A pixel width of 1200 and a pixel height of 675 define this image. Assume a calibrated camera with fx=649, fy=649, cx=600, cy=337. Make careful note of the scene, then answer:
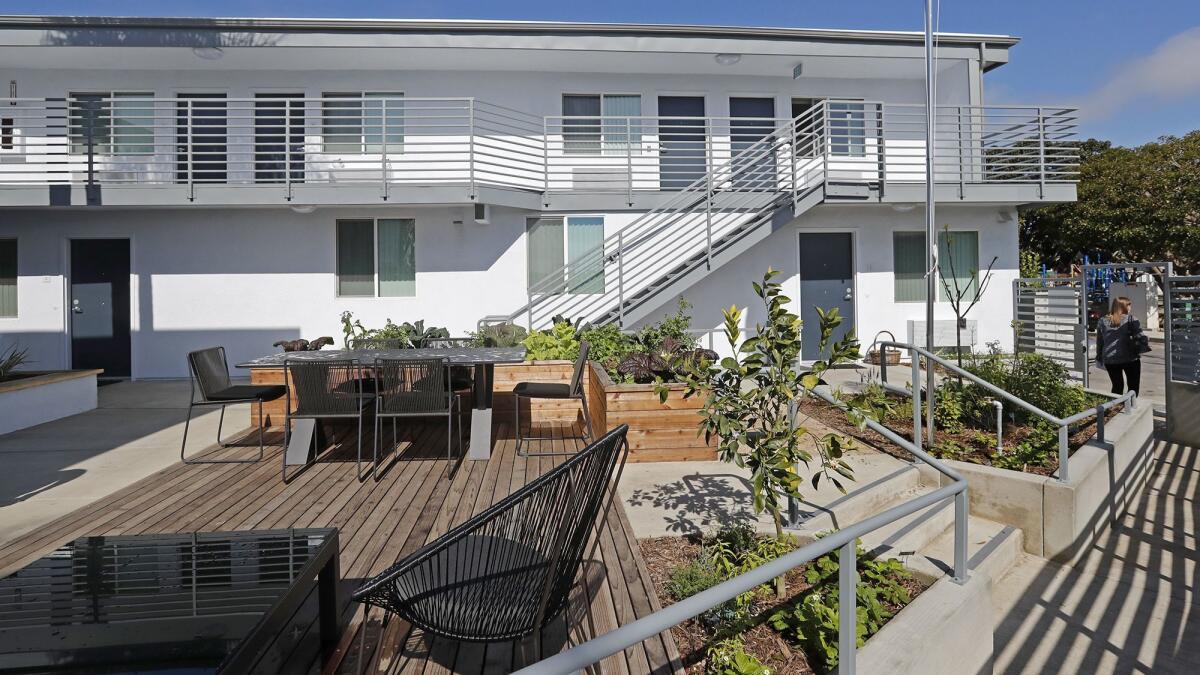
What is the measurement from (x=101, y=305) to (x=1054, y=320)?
16874 mm

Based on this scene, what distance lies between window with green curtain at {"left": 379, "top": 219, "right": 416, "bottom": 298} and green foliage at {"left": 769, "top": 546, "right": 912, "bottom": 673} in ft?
32.0

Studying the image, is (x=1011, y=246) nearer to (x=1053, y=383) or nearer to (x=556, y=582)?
(x=1053, y=383)

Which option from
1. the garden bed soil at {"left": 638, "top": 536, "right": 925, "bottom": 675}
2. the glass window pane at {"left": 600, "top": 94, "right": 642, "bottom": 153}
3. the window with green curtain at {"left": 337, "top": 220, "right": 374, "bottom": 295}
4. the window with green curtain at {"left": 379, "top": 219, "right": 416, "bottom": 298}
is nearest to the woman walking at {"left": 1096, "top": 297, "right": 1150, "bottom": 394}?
the garden bed soil at {"left": 638, "top": 536, "right": 925, "bottom": 675}

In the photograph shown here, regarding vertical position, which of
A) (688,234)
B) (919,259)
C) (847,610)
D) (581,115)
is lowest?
(847,610)

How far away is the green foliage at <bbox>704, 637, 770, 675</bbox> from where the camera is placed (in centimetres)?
246

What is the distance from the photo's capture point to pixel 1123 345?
8.51 meters

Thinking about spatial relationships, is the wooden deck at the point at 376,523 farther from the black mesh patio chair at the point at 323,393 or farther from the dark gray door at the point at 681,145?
the dark gray door at the point at 681,145

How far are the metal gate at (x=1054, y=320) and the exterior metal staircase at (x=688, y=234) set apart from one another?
4.14 metres

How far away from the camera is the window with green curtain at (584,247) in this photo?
11680 millimetres

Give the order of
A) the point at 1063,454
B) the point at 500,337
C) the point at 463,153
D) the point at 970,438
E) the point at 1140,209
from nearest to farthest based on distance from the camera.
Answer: the point at 1063,454 < the point at 970,438 < the point at 500,337 < the point at 463,153 < the point at 1140,209

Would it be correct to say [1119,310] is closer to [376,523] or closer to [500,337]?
[500,337]

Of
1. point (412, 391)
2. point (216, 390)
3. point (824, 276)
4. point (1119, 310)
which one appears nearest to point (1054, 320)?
point (1119, 310)

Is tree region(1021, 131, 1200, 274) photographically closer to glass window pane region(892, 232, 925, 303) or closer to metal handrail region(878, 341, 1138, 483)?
glass window pane region(892, 232, 925, 303)

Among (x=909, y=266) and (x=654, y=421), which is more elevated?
(x=909, y=266)
